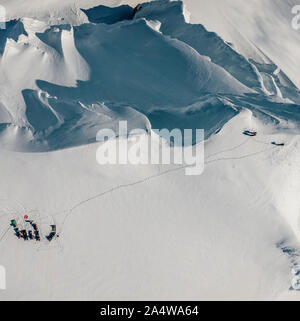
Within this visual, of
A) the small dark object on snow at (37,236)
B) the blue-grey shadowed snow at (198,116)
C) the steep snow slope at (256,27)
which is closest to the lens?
the small dark object on snow at (37,236)

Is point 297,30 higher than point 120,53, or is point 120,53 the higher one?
point 297,30

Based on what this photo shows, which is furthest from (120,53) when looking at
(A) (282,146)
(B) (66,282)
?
(B) (66,282)

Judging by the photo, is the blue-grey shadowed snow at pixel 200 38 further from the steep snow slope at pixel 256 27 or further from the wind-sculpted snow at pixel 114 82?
the steep snow slope at pixel 256 27

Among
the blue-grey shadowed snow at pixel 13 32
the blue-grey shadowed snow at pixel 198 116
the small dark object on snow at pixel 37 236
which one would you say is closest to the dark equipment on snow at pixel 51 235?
the small dark object on snow at pixel 37 236

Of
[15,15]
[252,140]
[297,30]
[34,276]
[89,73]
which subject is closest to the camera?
[34,276]

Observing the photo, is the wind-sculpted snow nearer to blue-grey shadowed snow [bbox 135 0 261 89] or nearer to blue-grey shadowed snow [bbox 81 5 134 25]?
blue-grey shadowed snow [bbox 135 0 261 89]

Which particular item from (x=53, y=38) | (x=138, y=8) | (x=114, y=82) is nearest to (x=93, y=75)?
(x=114, y=82)

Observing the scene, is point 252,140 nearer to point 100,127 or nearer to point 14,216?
point 100,127
